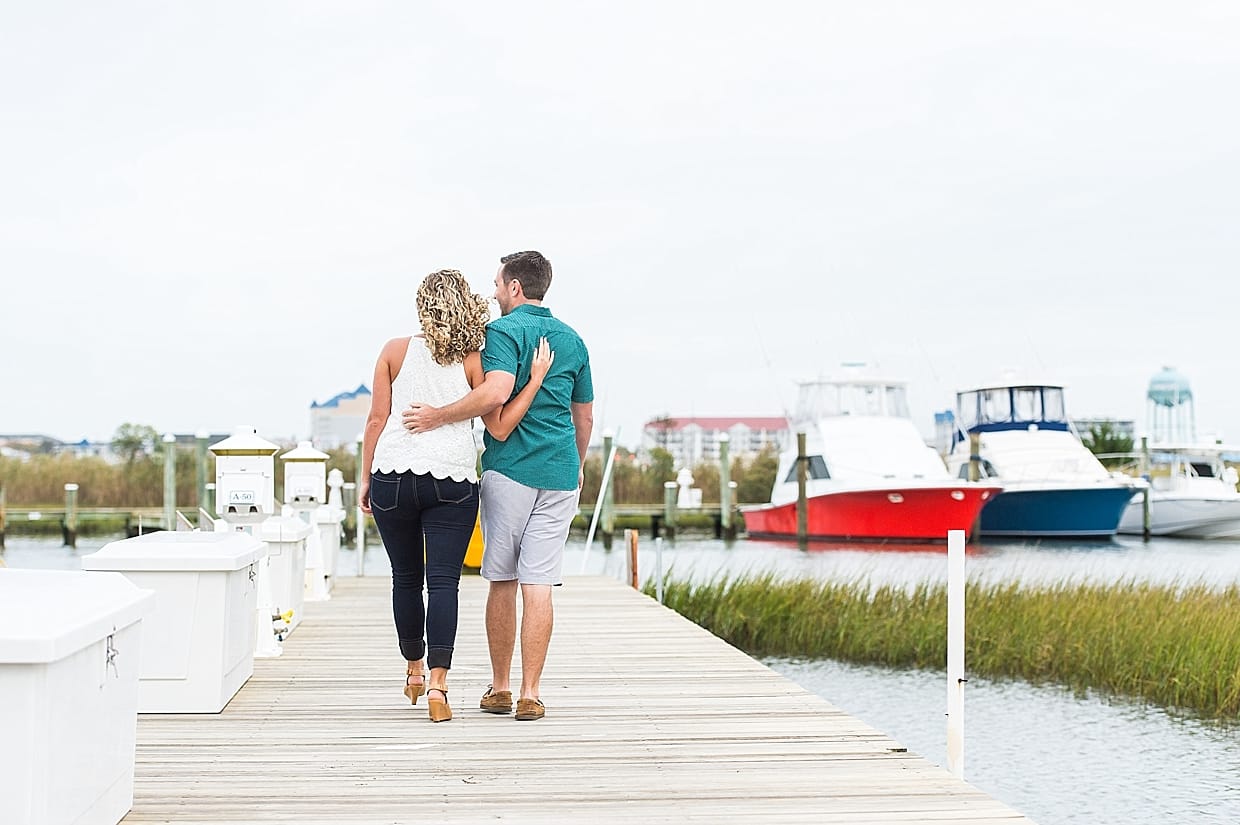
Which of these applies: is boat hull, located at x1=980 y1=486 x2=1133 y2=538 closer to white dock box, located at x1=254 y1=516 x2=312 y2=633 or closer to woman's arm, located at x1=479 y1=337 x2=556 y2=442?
white dock box, located at x1=254 y1=516 x2=312 y2=633

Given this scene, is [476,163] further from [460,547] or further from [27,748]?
[27,748]

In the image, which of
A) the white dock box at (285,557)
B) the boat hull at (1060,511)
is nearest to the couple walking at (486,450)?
the white dock box at (285,557)

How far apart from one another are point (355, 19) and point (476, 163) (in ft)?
8.65

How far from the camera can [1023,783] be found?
7.78 m

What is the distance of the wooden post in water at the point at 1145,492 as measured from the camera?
120 ft

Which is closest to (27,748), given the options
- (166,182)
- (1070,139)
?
(166,182)

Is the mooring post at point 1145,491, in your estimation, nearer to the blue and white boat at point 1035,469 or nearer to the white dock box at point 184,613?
the blue and white boat at point 1035,469

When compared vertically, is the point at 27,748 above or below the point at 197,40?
below

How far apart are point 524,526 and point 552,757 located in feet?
2.89

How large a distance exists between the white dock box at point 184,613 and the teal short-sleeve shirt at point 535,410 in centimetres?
101

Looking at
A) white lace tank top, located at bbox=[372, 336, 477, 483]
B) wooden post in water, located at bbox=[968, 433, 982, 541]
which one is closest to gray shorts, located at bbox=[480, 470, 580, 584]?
white lace tank top, located at bbox=[372, 336, 477, 483]

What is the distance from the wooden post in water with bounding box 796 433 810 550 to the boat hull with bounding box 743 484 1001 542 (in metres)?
0.46

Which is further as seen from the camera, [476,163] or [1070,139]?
[1070,139]

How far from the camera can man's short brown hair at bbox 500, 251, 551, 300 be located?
189 inches
